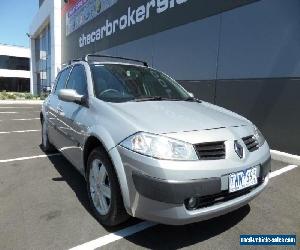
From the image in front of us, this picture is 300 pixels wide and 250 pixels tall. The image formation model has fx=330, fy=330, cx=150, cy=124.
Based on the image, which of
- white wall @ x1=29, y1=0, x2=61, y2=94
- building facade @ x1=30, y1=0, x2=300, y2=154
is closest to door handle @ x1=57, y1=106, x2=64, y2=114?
building facade @ x1=30, y1=0, x2=300, y2=154

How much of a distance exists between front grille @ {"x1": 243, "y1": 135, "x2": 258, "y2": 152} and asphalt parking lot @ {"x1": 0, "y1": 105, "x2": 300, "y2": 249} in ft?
2.76

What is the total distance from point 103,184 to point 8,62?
61.6m

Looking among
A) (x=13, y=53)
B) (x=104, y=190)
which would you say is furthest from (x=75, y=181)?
(x=13, y=53)

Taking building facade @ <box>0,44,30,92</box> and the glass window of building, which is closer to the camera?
the glass window of building

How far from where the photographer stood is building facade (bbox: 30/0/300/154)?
6457 millimetres

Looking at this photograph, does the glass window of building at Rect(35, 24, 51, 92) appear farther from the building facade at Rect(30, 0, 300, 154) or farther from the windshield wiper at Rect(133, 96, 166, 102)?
the windshield wiper at Rect(133, 96, 166, 102)

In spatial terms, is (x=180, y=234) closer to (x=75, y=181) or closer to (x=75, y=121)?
(x=75, y=121)

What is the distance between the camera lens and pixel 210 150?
2861 millimetres

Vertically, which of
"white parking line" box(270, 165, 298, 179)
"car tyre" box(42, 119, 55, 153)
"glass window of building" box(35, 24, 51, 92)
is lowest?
"white parking line" box(270, 165, 298, 179)

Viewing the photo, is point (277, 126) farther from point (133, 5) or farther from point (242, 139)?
point (133, 5)

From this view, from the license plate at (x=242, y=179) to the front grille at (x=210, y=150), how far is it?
21 cm

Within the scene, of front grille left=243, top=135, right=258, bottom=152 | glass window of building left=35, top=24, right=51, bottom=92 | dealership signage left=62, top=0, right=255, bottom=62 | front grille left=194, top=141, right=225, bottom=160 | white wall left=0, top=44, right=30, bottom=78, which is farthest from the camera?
white wall left=0, top=44, right=30, bottom=78

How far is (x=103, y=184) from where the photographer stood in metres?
3.36

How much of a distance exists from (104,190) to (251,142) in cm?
155
